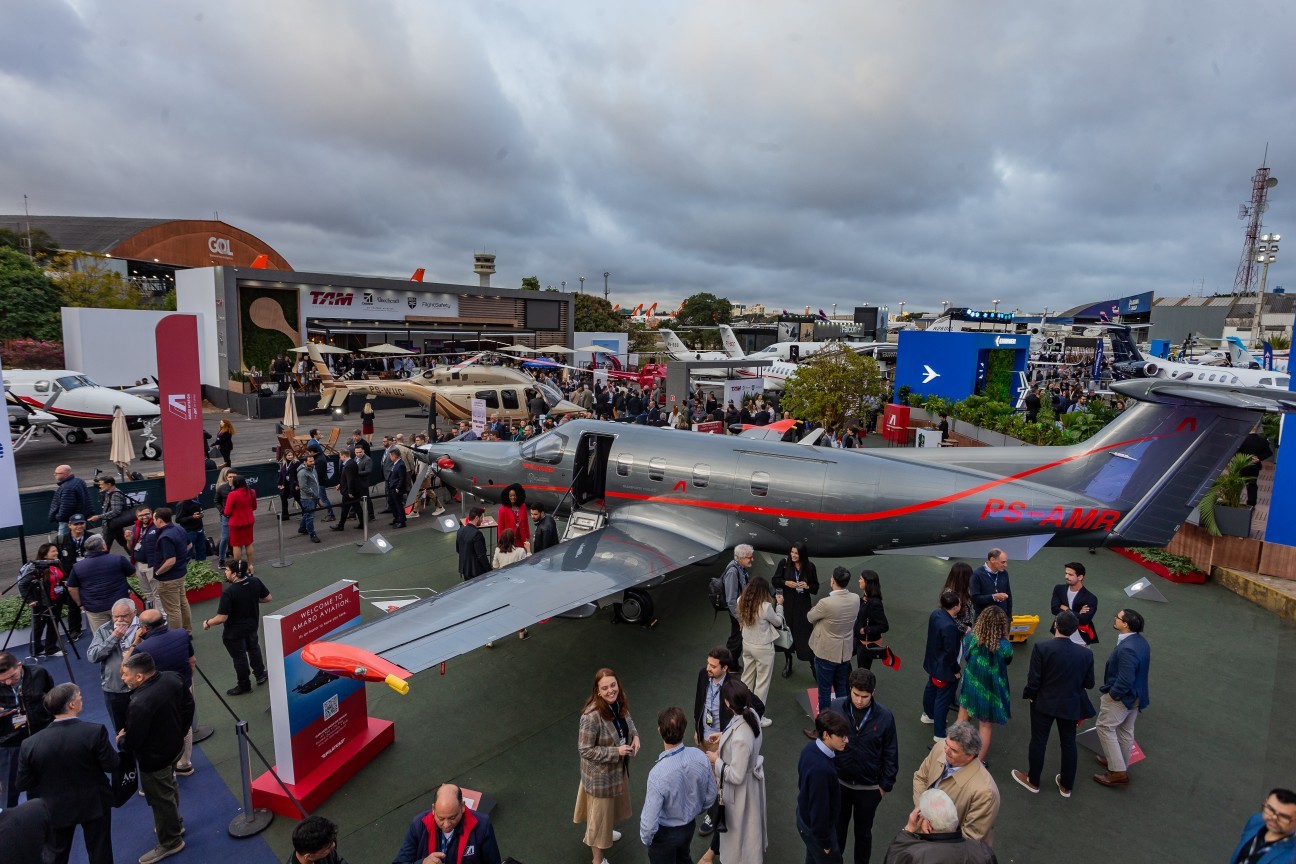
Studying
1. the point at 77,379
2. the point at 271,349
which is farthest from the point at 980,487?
the point at 271,349

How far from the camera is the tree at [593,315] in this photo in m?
80.0

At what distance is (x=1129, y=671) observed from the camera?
18.6 feet

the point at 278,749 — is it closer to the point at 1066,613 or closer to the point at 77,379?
the point at 1066,613

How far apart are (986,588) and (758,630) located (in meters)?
3.16

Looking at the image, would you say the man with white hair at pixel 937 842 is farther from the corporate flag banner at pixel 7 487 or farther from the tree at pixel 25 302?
the tree at pixel 25 302

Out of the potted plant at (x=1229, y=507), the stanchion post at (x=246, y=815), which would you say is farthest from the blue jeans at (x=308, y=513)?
the potted plant at (x=1229, y=507)

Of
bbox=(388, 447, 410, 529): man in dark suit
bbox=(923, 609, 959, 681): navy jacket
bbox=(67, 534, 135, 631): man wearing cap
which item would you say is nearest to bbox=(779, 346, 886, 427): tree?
bbox=(388, 447, 410, 529): man in dark suit

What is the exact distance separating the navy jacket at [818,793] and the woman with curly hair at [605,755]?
126cm

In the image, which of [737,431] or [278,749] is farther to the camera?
[737,431]

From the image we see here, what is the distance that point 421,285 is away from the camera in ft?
133

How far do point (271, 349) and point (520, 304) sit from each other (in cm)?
1815

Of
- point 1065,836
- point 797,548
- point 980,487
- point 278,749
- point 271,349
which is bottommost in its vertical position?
point 1065,836

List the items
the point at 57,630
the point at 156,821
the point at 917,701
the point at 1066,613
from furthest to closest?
the point at 57,630
the point at 917,701
the point at 1066,613
the point at 156,821

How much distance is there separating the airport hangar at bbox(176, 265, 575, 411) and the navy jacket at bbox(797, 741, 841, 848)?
34.1 m
